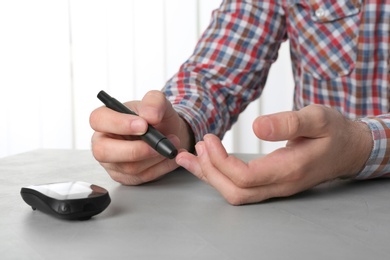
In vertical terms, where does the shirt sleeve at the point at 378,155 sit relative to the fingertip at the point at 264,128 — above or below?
below

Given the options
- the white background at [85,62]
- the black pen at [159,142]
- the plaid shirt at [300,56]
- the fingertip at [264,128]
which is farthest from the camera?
the white background at [85,62]

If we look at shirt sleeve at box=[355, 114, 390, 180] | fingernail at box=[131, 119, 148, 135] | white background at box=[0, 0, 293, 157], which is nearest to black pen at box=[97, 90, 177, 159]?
fingernail at box=[131, 119, 148, 135]

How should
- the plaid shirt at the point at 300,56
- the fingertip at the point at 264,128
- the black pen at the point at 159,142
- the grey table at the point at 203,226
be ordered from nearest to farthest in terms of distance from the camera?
the grey table at the point at 203,226
the fingertip at the point at 264,128
the black pen at the point at 159,142
the plaid shirt at the point at 300,56

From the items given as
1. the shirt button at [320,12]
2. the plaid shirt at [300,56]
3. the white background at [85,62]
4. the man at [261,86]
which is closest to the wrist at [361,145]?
the man at [261,86]

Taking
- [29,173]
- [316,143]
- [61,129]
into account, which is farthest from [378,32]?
[61,129]

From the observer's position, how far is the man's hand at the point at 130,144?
768mm

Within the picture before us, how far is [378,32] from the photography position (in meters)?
1.25

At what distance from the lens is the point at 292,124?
0.63 metres

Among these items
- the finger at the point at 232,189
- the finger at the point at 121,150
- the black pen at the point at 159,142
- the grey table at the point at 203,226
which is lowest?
the grey table at the point at 203,226

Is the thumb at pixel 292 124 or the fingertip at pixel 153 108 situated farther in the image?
the fingertip at pixel 153 108

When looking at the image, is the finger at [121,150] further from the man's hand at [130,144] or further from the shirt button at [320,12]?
the shirt button at [320,12]

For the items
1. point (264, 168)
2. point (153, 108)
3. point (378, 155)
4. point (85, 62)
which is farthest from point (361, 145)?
point (85, 62)

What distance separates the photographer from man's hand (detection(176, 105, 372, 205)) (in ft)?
2.10

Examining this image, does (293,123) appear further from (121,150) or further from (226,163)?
(121,150)
